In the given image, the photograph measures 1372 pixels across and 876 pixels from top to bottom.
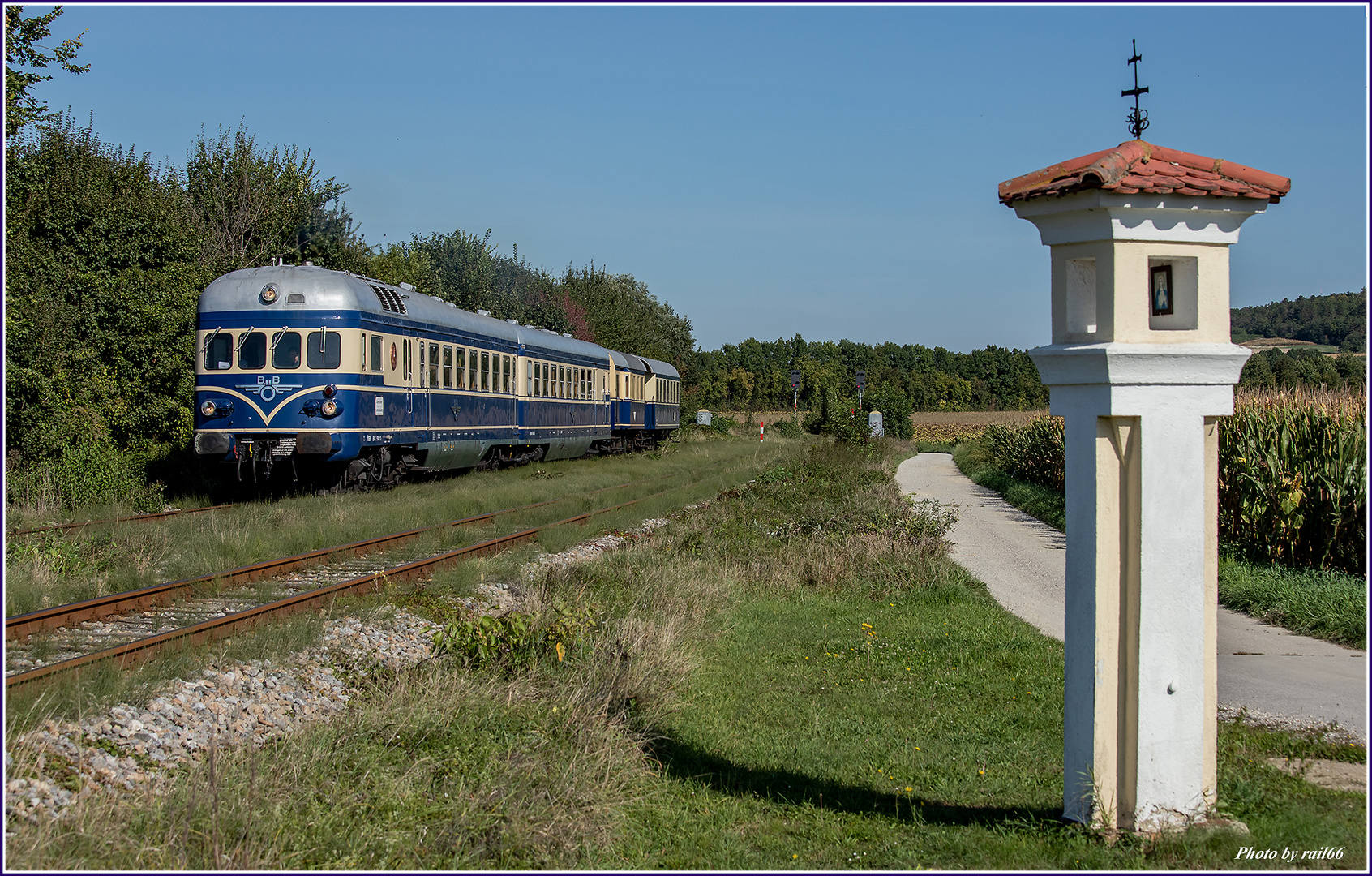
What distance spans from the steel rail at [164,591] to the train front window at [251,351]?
4.92 m

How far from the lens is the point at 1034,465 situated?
26.8 m

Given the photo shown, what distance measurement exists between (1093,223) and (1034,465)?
23867 millimetres

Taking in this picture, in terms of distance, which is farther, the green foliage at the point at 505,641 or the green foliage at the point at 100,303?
the green foliage at the point at 100,303

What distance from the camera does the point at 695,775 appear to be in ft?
18.2

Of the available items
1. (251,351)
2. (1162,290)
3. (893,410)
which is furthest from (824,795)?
(893,410)

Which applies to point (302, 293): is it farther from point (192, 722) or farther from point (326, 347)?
point (192, 722)

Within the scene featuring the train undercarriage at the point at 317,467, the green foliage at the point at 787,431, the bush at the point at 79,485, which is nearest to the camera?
the bush at the point at 79,485

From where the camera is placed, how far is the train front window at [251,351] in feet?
54.0

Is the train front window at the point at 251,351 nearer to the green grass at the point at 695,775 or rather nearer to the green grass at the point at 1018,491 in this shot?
the green grass at the point at 695,775

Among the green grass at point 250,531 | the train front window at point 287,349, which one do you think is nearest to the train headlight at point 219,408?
the train front window at point 287,349

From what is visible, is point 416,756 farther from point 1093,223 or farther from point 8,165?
point 8,165

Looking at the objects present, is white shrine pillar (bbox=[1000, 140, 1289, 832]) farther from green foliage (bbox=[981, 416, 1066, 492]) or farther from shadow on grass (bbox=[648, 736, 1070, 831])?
green foliage (bbox=[981, 416, 1066, 492])

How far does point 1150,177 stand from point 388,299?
15.7 meters

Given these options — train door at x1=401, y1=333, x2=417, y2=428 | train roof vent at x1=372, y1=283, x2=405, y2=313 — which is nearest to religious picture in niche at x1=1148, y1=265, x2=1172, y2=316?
train roof vent at x1=372, y1=283, x2=405, y2=313
